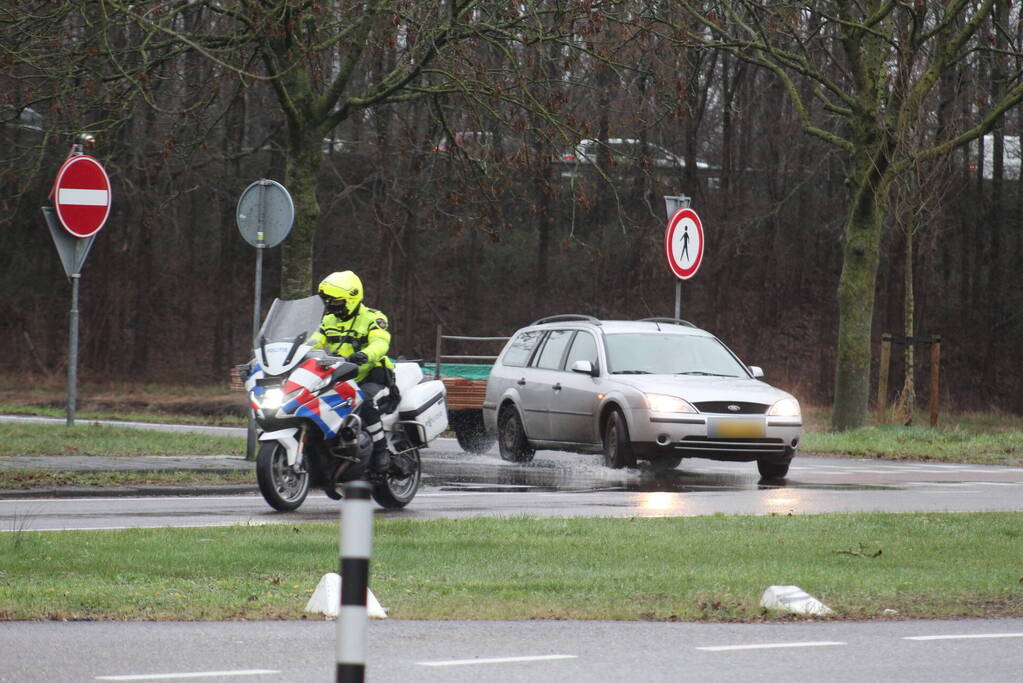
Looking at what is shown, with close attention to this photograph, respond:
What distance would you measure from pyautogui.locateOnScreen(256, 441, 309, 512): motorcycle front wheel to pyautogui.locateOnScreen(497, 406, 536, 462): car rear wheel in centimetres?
630

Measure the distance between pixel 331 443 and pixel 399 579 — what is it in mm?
3761

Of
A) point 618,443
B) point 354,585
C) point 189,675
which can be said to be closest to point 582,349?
point 618,443

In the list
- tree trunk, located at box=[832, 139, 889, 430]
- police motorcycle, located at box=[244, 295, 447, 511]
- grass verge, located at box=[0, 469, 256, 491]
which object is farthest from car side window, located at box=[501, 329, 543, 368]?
tree trunk, located at box=[832, 139, 889, 430]

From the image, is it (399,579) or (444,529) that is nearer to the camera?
(399,579)

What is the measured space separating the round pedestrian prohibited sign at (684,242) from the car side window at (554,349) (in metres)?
2.53

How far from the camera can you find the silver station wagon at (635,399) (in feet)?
53.6

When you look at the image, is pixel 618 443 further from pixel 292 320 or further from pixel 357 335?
pixel 292 320

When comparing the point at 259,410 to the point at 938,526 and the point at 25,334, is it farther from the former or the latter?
the point at 25,334

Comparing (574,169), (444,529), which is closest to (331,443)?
(444,529)

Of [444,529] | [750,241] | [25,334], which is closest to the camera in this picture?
[444,529]

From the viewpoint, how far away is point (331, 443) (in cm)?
1248

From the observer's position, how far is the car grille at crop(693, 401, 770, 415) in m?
16.4

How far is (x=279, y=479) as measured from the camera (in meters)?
12.4

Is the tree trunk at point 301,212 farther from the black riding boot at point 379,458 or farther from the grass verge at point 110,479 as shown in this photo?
the black riding boot at point 379,458
